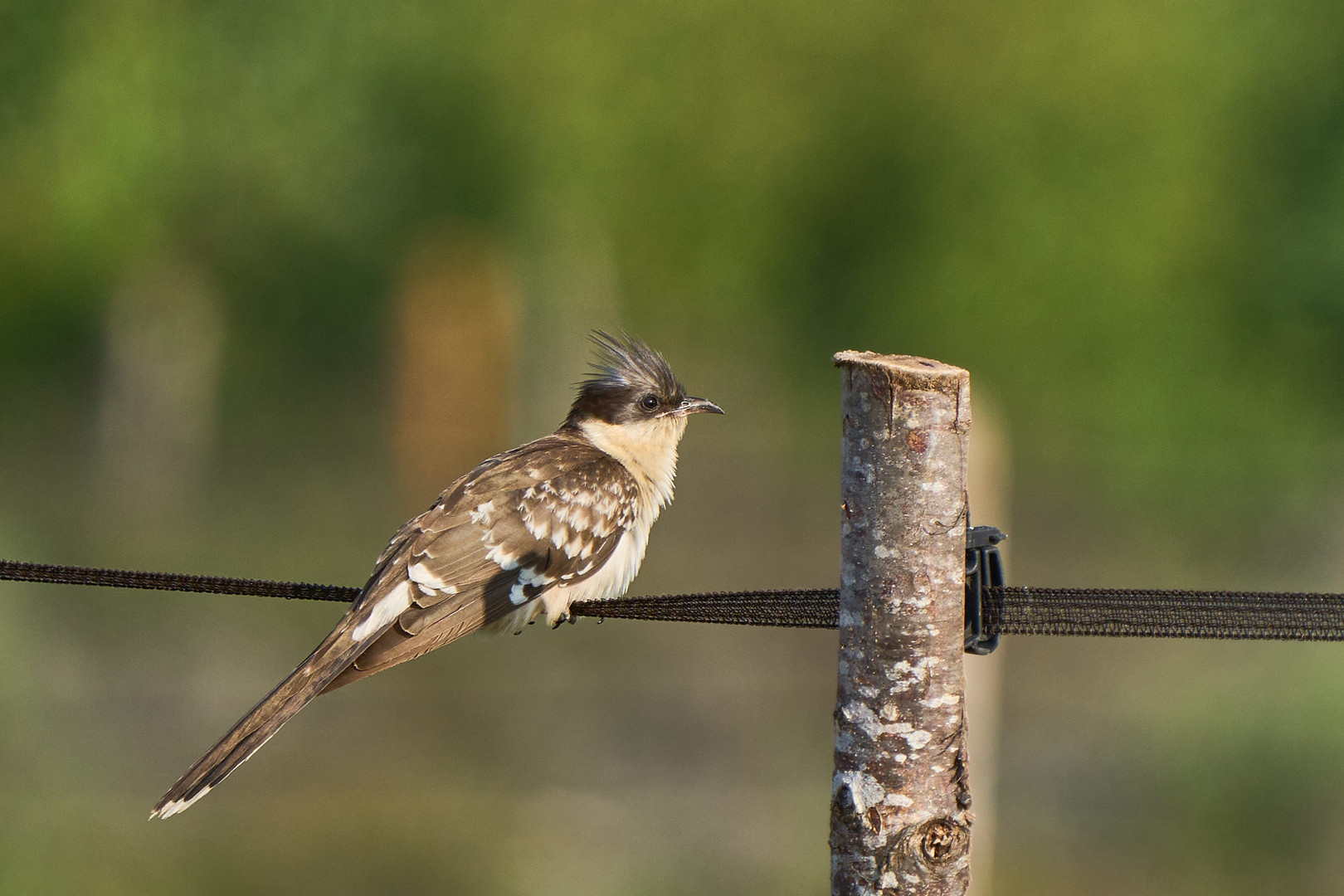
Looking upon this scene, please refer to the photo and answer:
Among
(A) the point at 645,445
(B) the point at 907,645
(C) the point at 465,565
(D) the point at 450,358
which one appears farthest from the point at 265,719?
(D) the point at 450,358

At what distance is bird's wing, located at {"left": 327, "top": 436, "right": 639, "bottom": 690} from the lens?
4.59m

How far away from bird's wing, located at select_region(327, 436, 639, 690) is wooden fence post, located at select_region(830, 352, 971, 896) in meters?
1.80

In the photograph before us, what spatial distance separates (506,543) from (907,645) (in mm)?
2243

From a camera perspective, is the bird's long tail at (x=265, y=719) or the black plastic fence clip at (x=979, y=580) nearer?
the black plastic fence clip at (x=979, y=580)

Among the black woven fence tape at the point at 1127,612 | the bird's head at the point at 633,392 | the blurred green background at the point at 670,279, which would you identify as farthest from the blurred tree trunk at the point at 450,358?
the black woven fence tape at the point at 1127,612

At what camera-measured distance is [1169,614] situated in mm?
3262

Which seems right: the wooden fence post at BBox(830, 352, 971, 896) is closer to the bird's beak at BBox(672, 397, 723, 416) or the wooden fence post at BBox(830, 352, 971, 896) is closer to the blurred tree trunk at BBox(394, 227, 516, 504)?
the bird's beak at BBox(672, 397, 723, 416)

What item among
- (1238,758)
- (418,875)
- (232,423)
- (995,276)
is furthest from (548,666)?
(995,276)

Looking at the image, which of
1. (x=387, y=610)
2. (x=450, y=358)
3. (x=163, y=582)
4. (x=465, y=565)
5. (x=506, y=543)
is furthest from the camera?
(x=450, y=358)

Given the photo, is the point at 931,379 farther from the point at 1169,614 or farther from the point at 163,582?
the point at 163,582

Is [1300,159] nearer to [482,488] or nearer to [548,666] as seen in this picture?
[548,666]

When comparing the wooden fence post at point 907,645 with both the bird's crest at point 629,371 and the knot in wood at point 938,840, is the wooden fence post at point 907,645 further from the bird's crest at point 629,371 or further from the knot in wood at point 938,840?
the bird's crest at point 629,371

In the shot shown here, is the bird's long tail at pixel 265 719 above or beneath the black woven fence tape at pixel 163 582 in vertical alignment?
beneath

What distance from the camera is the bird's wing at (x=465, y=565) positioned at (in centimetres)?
413
